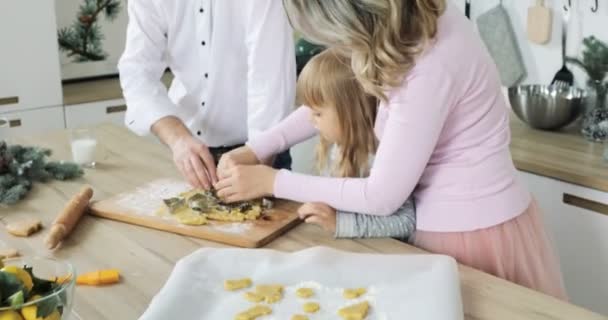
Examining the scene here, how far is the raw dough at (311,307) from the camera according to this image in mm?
961

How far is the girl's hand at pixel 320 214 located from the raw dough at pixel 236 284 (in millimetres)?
221

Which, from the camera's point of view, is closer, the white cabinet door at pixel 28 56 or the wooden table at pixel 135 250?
the wooden table at pixel 135 250

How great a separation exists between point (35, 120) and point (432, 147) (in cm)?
196

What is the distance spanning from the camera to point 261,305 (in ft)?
3.21

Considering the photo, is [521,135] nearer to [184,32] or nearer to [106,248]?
[184,32]

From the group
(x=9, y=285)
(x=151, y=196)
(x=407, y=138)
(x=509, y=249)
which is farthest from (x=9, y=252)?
(x=509, y=249)

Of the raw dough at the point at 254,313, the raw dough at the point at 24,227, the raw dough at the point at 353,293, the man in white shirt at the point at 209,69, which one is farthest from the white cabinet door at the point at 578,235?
the raw dough at the point at 24,227

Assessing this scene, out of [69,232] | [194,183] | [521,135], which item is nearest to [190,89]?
[194,183]

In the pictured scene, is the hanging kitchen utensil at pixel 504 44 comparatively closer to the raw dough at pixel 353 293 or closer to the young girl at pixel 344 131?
the young girl at pixel 344 131

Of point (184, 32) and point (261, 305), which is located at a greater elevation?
point (184, 32)

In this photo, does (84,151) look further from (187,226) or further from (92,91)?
(92,91)

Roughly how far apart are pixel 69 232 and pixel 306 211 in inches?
15.9

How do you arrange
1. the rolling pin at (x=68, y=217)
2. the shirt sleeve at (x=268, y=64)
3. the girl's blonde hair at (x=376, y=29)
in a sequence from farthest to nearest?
the shirt sleeve at (x=268, y=64) < the rolling pin at (x=68, y=217) < the girl's blonde hair at (x=376, y=29)

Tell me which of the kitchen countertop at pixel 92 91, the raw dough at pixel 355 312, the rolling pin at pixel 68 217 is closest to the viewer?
the raw dough at pixel 355 312
